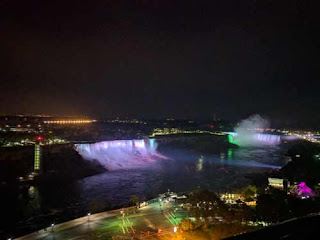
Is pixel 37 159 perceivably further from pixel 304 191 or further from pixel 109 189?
pixel 304 191

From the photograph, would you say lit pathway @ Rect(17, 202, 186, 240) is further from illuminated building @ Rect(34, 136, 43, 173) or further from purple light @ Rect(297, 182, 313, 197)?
illuminated building @ Rect(34, 136, 43, 173)

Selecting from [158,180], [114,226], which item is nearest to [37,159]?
[158,180]

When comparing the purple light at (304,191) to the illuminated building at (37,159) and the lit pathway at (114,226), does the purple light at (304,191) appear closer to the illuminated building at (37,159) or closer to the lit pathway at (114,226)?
the lit pathway at (114,226)

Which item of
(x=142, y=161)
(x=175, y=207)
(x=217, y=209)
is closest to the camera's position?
(x=217, y=209)

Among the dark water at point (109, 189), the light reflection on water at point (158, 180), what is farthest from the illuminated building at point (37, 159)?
the light reflection on water at point (158, 180)

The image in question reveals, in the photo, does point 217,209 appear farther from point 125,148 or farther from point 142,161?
point 125,148

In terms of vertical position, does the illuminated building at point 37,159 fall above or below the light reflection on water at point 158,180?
above

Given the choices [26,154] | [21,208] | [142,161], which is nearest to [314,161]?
[142,161]
